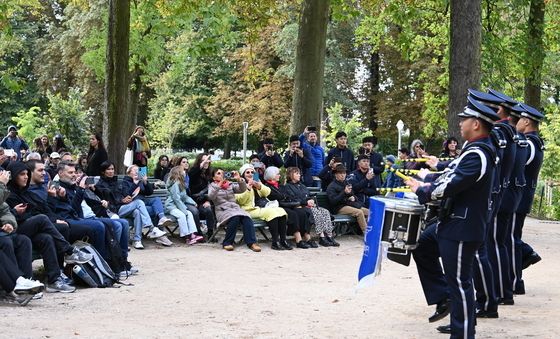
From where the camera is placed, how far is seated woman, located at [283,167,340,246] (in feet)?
48.8

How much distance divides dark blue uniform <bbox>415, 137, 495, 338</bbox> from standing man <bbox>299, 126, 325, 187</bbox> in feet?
31.1

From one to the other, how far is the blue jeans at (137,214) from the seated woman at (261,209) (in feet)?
5.29

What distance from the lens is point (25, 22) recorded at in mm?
52531

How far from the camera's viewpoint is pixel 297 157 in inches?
642

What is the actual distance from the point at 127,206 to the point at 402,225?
6990 mm

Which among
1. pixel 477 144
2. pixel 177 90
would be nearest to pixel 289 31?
pixel 177 90

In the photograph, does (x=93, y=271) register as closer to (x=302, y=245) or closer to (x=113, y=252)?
(x=113, y=252)

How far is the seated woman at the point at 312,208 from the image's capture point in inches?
586

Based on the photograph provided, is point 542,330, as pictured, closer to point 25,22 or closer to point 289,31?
point 289,31

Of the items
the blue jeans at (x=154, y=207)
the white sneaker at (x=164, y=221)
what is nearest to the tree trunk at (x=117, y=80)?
the blue jeans at (x=154, y=207)

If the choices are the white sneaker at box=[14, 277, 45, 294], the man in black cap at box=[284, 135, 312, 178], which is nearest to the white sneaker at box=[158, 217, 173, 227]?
the man in black cap at box=[284, 135, 312, 178]

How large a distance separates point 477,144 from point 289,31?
122 feet

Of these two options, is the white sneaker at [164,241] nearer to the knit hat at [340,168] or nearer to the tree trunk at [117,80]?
the knit hat at [340,168]

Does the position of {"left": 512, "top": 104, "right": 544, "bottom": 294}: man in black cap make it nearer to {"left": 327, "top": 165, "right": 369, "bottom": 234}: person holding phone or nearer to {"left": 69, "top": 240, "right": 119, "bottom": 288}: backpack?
{"left": 69, "top": 240, "right": 119, "bottom": 288}: backpack
